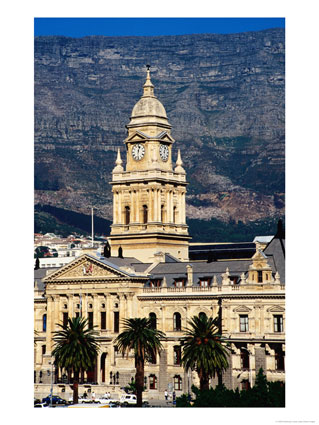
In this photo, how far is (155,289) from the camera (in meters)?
143

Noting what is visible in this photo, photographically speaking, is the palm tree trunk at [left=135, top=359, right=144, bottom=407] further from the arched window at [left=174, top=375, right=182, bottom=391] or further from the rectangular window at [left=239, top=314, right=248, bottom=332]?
the rectangular window at [left=239, top=314, right=248, bottom=332]

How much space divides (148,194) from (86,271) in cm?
1523

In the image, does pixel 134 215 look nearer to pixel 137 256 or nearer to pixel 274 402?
pixel 137 256

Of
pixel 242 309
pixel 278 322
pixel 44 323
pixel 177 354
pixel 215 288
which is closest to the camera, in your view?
pixel 278 322

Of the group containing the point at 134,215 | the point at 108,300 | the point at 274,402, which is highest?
the point at 134,215

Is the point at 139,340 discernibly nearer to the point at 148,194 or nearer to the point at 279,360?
the point at 279,360

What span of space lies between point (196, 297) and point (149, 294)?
7.05 meters

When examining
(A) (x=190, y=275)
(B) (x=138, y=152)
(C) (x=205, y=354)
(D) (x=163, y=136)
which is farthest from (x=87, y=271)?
(C) (x=205, y=354)

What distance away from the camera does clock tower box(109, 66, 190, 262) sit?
15512cm

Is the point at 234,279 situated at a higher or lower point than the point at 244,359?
higher

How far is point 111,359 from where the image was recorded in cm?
14175

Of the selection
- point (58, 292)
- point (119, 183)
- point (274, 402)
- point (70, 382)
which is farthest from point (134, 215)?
point (274, 402)

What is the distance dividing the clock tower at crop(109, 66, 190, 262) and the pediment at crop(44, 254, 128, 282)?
10466 millimetres

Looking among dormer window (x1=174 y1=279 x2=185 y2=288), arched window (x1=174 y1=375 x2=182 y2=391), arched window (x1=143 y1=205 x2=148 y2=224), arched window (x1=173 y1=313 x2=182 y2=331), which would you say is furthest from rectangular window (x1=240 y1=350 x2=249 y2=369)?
arched window (x1=143 y1=205 x2=148 y2=224)
